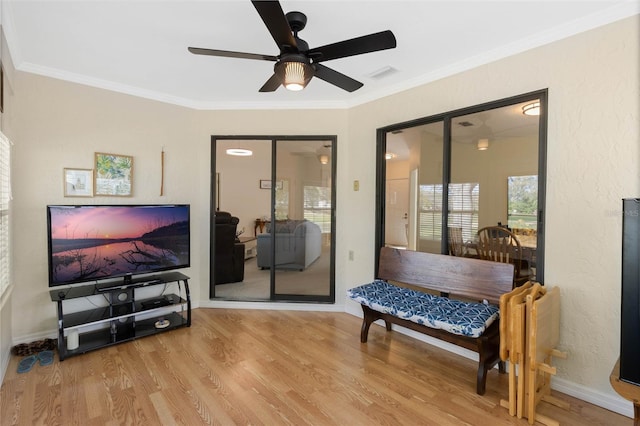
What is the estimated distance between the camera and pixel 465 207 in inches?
113

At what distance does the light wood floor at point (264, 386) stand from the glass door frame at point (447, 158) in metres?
0.96

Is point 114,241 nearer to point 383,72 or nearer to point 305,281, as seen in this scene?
point 305,281

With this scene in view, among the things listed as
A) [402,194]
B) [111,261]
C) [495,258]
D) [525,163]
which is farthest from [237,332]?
[525,163]

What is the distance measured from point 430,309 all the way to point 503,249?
871 millimetres

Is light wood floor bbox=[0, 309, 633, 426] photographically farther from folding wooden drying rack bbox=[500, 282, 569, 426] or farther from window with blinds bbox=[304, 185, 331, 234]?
window with blinds bbox=[304, 185, 331, 234]

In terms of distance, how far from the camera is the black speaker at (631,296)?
1.40 metres

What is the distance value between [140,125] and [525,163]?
3742 millimetres

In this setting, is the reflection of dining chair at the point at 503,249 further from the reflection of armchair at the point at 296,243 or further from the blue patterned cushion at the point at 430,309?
the reflection of armchair at the point at 296,243

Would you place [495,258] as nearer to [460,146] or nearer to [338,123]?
[460,146]

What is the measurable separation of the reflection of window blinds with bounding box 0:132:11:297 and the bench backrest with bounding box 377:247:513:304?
307 centimetres

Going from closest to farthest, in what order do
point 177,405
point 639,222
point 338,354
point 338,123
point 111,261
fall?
point 639,222
point 177,405
point 338,354
point 111,261
point 338,123

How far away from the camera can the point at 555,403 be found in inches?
80.9

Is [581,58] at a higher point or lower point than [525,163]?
higher

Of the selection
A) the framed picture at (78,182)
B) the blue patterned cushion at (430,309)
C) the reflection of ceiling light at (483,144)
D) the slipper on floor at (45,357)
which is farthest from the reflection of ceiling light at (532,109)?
the slipper on floor at (45,357)
